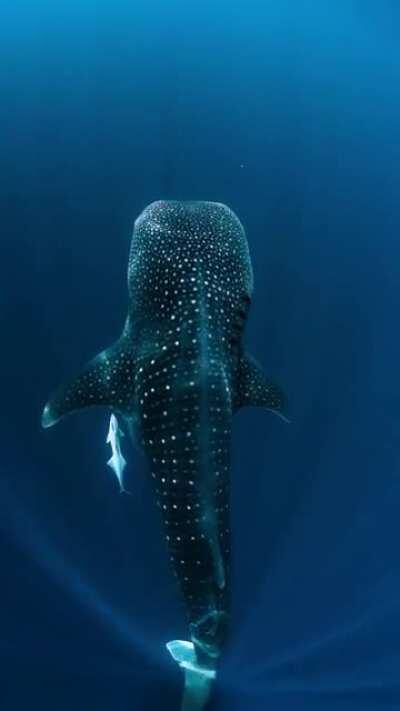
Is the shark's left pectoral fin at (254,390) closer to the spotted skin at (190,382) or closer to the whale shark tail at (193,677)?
the spotted skin at (190,382)

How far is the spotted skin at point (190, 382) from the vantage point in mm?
3291

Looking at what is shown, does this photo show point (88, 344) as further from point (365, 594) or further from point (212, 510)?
point (365, 594)

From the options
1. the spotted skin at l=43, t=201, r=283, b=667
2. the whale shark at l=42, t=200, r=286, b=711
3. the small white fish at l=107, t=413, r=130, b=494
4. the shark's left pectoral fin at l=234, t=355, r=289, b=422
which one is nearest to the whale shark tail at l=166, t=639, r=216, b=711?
the whale shark at l=42, t=200, r=286, b=711

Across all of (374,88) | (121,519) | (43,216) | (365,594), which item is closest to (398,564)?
(365,594)

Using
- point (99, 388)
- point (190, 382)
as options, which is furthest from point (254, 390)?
point (99, 388)

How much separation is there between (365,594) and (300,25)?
248 inches

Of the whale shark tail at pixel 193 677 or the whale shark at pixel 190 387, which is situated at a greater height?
the whale shark at pixel 190 387

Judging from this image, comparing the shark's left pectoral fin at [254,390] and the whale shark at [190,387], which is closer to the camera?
the whale shark at [190,387]

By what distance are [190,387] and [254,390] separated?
756 mm

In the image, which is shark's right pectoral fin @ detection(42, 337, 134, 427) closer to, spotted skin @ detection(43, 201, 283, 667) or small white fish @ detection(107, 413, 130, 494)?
spotted skin @ detection(43, 201, 283, 667)

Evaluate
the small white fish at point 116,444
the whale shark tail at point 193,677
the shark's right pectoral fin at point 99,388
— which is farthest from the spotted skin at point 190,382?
the small white fish at point 116,444

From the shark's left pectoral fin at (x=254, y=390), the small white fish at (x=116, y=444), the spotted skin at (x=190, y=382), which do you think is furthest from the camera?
the small white fish at (x=116, y=444)

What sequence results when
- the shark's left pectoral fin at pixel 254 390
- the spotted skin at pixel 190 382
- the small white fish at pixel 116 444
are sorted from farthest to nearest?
the small white fish at pixel 116 444 < the shark's left pectoral fin at pixel 254 390 < the spotted skin at pixel 190 382

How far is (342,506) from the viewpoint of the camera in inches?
241
